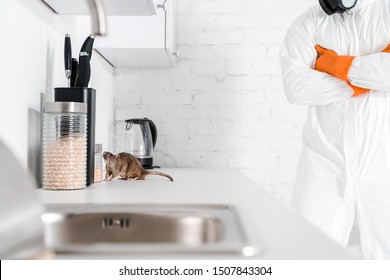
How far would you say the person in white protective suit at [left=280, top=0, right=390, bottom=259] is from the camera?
2043 mm

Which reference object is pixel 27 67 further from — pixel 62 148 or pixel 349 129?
pixel 349 129

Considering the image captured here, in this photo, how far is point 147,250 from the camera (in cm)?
56

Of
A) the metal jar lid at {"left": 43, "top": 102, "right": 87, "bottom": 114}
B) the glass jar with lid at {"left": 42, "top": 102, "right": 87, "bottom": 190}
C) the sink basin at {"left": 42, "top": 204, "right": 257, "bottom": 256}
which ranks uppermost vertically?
the metal jar lid at {"left": 43, "top": 102, "right": 87, "bottom": 114}

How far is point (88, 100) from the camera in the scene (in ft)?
4.58

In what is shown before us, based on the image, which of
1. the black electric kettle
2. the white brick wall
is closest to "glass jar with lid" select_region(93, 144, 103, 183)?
the black electric kettle

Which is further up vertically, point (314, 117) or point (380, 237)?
point (314, 117)

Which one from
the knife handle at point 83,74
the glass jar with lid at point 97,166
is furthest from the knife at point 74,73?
the glass jar with lid at point 97,166

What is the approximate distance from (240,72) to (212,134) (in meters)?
0.40

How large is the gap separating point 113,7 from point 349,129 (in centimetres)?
113

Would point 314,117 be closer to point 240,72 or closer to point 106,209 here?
point 240,72

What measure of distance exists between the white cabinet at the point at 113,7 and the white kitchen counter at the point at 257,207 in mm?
549

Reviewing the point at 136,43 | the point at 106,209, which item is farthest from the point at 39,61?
the point at 136,43

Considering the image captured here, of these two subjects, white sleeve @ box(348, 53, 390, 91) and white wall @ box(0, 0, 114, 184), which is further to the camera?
white sleeve @ box(348, 53, 390, 91)

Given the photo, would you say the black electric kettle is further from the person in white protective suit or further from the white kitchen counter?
the white kitchen counter
